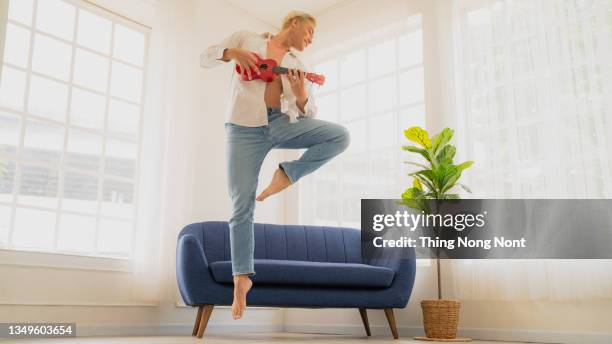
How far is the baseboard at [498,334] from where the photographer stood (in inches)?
135

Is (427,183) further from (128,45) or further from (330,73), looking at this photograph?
(128,45)

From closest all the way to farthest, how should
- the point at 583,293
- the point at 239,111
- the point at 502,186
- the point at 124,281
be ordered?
the point at 239,111 → the point at 583,293 → the point at 502,186 → the point at 124,281

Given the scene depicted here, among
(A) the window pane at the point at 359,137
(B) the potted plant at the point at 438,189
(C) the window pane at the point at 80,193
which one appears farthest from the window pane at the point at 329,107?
(C) the window pane at the point at 80,193

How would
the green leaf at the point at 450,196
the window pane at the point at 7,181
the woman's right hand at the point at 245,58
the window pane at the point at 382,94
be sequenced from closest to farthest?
the woman's right hand at the point at 245,58 < the window pane at the point at 7,181 < the green leaf at the point at 450,196 < the window pane at the point at 382,94

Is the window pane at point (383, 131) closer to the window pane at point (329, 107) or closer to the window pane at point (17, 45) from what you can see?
the window pane at point (329, 107)

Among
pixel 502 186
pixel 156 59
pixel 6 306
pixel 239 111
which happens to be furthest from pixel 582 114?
pixel 6 306

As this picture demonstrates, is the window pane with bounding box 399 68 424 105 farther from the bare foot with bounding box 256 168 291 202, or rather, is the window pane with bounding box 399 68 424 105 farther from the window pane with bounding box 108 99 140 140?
the bare foot with bounding box 256 168 291 202

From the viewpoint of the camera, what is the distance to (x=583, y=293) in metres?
3.41

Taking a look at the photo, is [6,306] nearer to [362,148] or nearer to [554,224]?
[362,148]

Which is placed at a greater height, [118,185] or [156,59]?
[156,59]

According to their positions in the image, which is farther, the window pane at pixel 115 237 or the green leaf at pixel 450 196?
the window pane at pixel 115 237

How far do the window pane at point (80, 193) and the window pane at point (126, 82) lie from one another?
2.63 feet

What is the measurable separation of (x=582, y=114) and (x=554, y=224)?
758 millimetres

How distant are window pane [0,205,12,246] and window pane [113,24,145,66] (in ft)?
5.31
